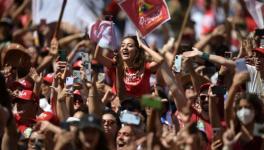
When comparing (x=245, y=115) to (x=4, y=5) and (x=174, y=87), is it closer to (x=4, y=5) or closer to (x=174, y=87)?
(x=174, y=87)

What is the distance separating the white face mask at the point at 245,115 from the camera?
36.1 ft

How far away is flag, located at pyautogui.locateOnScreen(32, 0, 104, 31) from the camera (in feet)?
52.5

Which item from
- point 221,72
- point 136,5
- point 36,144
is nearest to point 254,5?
point 136,5

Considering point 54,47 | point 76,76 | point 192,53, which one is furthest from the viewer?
point 54,47

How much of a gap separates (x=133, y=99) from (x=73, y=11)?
12.7ft

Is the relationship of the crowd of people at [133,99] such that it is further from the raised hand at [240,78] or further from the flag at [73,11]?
the flag at [73,11]

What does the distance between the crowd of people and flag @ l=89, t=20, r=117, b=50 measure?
9 cm

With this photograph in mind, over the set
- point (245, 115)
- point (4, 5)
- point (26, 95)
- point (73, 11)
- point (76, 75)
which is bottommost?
point (245, 115)

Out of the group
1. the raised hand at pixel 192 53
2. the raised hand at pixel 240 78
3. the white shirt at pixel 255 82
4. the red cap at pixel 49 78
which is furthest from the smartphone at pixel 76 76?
the raised hand at pixel 240 78

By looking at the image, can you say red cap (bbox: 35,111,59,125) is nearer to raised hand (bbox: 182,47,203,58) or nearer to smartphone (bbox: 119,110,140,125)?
smartphone (bbox: 119,110,140,125)

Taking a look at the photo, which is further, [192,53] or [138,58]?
[138,58]

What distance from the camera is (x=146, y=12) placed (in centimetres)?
1371

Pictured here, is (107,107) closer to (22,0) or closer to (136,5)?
(136,5)

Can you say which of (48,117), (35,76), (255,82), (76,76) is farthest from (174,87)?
(35,76)
